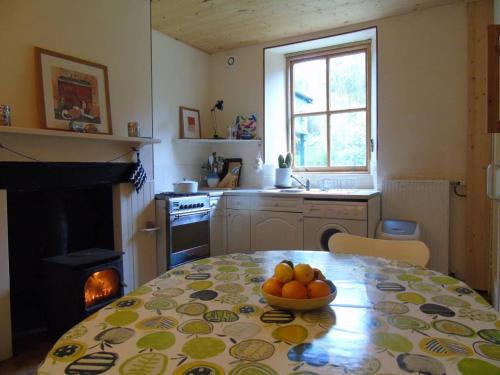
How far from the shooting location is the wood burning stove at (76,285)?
2.19 meters

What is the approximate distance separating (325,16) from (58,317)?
330cm

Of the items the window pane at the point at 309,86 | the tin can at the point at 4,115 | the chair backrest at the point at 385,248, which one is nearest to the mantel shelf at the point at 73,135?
the tin can at the point at 4,115

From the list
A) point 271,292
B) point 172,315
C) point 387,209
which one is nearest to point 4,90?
point 172,315

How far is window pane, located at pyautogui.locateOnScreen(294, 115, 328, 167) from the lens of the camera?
4016 millimetres

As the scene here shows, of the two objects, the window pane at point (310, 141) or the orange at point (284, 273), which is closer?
the orange at point (284, 273)

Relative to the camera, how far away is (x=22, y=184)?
7.20 ft

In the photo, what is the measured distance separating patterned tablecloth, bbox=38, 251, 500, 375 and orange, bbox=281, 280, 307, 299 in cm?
5

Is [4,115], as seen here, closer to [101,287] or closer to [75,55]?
[75,55]

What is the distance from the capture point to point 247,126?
4.15 meters

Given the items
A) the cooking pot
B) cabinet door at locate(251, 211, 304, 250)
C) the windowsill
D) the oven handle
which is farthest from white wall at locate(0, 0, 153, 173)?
the windowsill

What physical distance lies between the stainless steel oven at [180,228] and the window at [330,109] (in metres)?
1.40

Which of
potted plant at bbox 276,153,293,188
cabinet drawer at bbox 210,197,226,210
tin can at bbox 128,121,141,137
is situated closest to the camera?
tin can at bbox 128,121,141,137

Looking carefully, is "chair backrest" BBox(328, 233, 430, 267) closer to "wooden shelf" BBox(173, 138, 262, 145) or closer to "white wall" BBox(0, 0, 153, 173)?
"white wall" BBox(0, 0, 153, 173)

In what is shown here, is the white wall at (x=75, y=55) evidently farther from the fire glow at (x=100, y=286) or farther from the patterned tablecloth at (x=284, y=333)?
the patterned tablecloth at (x=284, y=333)
